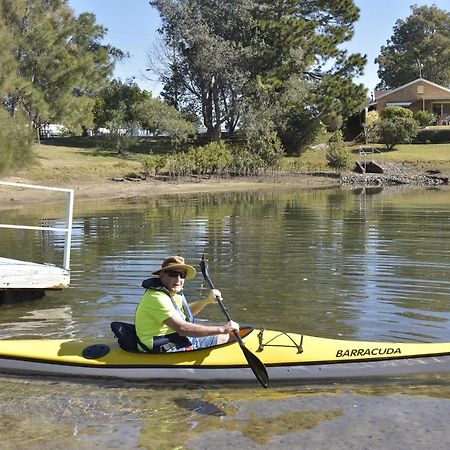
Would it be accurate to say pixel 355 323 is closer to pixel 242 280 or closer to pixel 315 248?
pixel 242 280

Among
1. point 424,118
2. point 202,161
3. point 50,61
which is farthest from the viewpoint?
point 424,118

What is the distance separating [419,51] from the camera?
3290 inches

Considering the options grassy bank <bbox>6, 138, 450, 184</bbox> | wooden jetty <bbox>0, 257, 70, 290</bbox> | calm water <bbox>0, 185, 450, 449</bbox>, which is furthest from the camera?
grassy bank <bbox>6, 138, 450, 184</bbox>

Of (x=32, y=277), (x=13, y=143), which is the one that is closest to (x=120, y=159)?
(x=13, y=143)

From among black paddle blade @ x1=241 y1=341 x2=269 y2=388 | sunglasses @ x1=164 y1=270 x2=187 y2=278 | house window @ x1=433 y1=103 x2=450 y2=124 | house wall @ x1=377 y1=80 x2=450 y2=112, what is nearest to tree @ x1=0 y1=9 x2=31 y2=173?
sunglasses @ x1=164 y1=270 x2=187 y2=278

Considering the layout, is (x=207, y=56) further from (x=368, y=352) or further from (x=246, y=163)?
(x=368, y=352)

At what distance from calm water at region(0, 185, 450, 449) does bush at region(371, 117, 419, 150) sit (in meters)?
25.5

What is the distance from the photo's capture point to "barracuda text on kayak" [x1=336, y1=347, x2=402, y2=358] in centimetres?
632

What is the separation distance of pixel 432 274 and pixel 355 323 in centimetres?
385

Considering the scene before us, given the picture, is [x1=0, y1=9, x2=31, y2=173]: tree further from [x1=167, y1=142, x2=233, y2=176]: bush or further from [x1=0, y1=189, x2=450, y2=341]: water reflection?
[x1=167, y1=142, x2=233, y2=176]: bush

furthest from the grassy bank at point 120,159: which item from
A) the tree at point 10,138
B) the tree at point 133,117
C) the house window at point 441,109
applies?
the house window at point 441,109

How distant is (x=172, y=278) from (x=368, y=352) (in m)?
2.01

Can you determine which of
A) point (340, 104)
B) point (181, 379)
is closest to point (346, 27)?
point (340, 104)

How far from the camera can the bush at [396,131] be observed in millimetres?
47812
